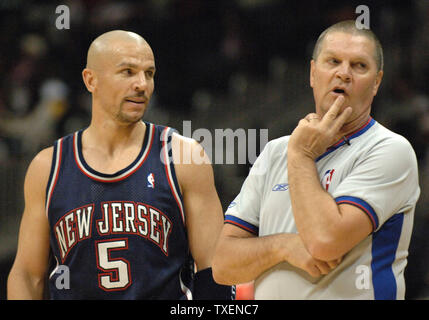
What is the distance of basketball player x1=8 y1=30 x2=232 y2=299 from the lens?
3.42 meters

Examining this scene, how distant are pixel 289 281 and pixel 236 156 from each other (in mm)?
1999

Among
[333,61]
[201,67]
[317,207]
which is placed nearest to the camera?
[317,207]

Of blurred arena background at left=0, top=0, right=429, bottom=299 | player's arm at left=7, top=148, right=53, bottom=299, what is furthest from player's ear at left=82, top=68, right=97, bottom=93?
blurred arena background at left=0, top=0, right=429, bottom=299

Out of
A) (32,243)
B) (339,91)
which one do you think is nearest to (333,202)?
(339,91)

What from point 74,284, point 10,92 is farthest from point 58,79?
point 74,284

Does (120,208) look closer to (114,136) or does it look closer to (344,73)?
(114,136)

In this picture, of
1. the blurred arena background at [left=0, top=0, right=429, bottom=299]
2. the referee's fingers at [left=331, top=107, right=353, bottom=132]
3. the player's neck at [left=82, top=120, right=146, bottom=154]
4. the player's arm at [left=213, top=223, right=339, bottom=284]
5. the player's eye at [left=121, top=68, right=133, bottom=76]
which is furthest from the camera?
the blurred arena background at [left=0, top=0, right=429, bottom=299]

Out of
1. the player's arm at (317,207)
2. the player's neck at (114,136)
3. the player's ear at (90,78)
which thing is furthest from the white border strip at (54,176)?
the player's arm at (317,207)

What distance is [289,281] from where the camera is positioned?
2502 millimetres

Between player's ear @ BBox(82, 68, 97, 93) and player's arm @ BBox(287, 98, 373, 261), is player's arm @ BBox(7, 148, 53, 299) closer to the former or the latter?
player's ear @ BBox(82, 68, 97, 93)

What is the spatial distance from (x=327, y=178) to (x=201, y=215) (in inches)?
41.7

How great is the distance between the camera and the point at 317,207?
7.63 feet

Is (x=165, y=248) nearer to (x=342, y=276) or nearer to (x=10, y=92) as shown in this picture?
(x=342, y=276)
